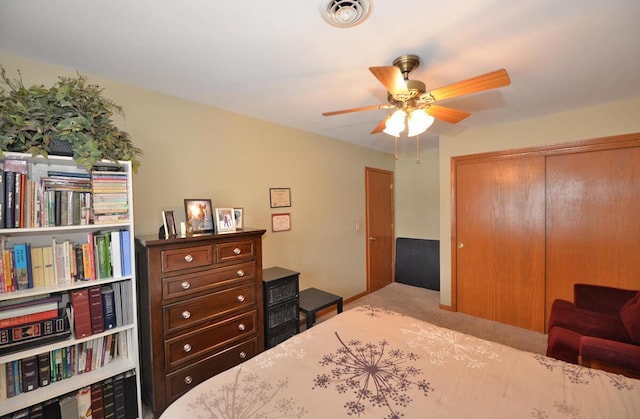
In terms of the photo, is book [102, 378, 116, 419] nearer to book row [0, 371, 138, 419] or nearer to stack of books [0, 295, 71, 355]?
book row [0, 371, 138, 419]

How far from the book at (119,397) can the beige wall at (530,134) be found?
3.54m

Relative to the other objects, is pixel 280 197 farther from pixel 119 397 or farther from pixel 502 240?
pixel 502 240

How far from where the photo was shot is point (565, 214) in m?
2.81

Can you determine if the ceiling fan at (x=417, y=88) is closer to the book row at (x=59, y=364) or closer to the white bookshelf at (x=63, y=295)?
the white bookshelf at (x=63, y=295)

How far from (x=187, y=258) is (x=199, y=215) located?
45cm

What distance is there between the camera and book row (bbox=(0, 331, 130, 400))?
1443mm

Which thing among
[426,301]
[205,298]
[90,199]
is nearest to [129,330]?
[205,298]

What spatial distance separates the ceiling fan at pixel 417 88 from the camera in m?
1.34

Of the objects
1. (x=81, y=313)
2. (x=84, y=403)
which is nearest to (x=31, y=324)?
(x=81, y=313)

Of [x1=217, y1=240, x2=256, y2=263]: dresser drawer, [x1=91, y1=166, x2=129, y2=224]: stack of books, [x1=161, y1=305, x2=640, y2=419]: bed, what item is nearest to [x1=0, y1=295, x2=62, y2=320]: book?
[x1=91, y1=166, x2=129, y2=224]: stack of books

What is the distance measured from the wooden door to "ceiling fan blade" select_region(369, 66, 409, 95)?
8.92 ft

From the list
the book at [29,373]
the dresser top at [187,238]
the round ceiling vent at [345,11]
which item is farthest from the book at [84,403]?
the round ceiling vent at [345,11]

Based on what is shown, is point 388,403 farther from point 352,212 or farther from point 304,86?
point 352,212

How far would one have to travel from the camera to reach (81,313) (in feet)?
5.14
